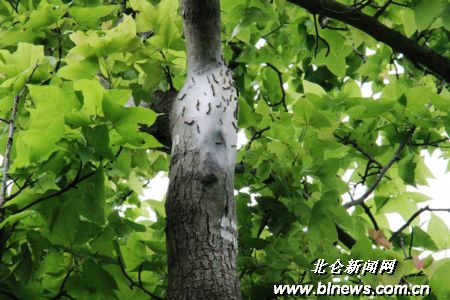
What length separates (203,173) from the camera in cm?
144

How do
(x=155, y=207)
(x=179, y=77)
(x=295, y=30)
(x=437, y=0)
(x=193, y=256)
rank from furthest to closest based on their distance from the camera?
(x=295, y=30) < (x=155, y=207) < (x=179, y=77) < (x=437, y=0) < (x=193, y=256)

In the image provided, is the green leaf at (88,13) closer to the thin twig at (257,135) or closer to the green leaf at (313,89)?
the thin twig at (257,135)

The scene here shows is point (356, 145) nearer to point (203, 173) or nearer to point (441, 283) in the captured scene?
point (441, 283)

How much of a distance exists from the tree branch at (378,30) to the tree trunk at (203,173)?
1.94 ft

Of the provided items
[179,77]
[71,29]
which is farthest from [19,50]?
[179,77]

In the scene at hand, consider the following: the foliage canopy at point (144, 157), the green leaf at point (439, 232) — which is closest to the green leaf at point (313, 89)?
the foliage canopy at point (144, 157)

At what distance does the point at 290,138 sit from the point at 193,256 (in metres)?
0.85

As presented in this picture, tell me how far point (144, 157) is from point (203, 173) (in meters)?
0.71

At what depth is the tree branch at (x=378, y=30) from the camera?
2182mm

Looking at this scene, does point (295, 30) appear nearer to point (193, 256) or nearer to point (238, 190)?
point (238, 190)

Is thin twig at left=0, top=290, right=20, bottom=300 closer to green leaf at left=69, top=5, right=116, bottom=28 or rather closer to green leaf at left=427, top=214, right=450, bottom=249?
green leaf at left=69, top=5, right=116, bottom=28

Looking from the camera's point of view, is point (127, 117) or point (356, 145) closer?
point (127, 117)

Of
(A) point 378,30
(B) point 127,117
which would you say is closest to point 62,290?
(B) point 127,117

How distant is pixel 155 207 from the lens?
2379 mm
